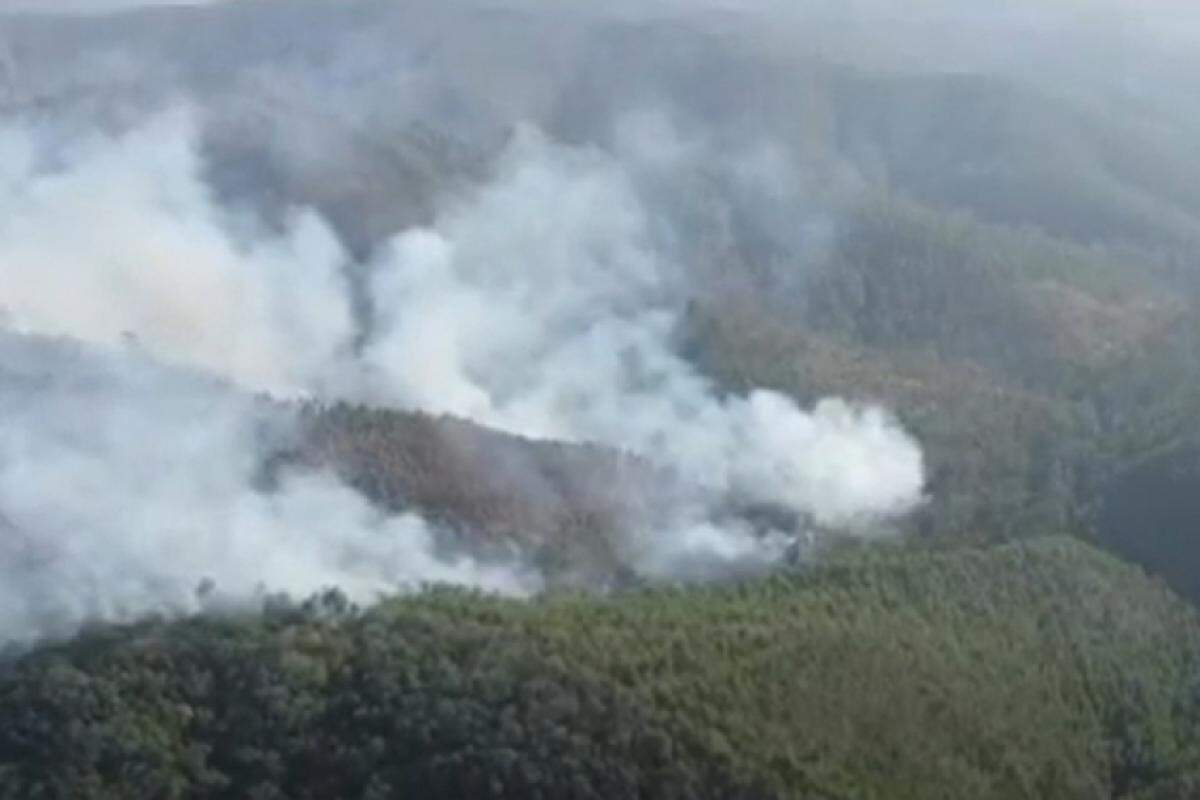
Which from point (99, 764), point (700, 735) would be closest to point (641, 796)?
point (700, 735)

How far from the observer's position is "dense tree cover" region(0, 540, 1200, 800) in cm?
7544

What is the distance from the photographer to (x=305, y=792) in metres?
75.5

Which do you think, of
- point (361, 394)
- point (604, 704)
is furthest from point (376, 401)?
point (604, 704)

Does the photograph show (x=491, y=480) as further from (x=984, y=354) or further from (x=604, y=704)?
(x=984, y=354)

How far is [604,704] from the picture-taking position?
256ft

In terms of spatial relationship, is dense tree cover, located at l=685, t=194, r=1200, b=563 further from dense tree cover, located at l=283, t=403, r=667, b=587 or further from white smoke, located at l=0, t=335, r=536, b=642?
white smoke, located at l=0, t=335, r=536, b=642

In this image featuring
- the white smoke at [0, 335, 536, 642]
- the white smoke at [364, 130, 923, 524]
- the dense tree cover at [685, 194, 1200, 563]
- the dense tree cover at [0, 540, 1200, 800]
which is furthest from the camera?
the dense tree cover at [685, 194, 1200, 563]

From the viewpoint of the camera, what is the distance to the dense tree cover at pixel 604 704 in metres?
75.4

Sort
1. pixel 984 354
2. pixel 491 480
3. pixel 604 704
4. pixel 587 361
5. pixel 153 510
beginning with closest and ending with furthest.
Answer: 1. pixel 604 704
2. pixel 153 510
3. pixel 491 480
4. pixel 587 361
5. pixel 984 354

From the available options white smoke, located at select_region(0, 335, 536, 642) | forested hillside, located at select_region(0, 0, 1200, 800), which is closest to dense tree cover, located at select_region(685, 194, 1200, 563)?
forested hillside, located at select_region(0, 0, 1200, 800)

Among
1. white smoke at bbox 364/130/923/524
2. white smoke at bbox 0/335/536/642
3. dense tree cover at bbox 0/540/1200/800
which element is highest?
white smoke at bbox 364/130/923/524

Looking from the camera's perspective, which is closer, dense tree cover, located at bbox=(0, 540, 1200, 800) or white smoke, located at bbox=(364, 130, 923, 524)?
dense tree cover, located at bbox=(0, 540, 1200, 800)

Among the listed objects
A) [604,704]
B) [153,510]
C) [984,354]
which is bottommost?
[604,704]

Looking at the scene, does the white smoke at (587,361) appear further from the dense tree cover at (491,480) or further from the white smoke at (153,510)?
the white smoke at (153,510)
